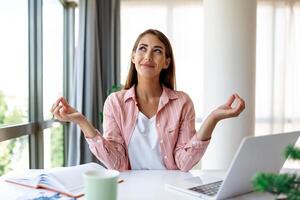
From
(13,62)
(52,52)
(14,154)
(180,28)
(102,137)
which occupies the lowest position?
(14,154)

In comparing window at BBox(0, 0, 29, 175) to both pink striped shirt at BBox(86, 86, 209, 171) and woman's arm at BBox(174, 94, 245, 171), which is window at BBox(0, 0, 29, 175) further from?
woman's arm at BBox(174, 94, 245, 171)

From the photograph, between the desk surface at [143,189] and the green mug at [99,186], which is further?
the desk surface at [143,189]

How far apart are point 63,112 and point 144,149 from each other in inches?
16.7

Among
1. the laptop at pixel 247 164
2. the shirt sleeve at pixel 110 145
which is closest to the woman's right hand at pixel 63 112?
the shirt sleeve at pixel 110 145

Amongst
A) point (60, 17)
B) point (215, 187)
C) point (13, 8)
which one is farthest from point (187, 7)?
point (215, 187)

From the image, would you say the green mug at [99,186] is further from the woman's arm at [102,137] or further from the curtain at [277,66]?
the curtain at [277,66]

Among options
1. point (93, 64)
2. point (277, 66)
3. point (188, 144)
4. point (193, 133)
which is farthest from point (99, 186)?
point (277, 66)

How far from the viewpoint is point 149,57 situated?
4.69ft

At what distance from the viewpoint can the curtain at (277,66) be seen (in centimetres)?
360

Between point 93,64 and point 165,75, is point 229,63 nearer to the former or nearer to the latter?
point 165,75

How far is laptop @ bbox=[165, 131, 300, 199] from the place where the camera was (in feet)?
2.62

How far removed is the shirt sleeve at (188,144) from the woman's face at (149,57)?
21 cm

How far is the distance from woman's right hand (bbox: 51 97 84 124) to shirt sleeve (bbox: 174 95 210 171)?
1.49 ft

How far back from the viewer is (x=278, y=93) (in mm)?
3617
